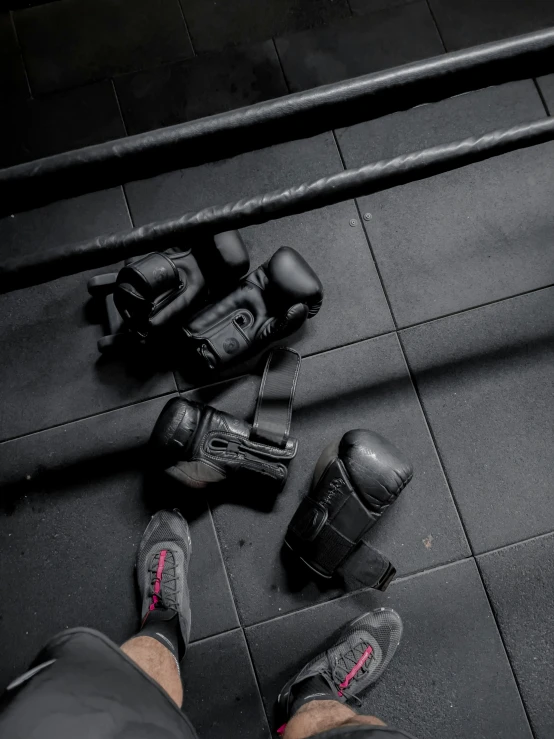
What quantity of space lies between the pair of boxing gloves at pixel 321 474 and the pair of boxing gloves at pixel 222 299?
0.77 feet

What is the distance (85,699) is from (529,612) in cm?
155

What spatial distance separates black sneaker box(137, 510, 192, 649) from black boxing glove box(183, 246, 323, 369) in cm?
55

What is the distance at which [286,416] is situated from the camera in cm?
192

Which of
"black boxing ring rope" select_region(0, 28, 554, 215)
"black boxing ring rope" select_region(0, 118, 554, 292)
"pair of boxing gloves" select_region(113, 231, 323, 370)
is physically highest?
"black boxing ring rope" select_region(0, 28, 554, 215)

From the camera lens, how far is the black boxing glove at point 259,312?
186 cm

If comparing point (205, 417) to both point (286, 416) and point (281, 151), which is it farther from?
point (281, 151)

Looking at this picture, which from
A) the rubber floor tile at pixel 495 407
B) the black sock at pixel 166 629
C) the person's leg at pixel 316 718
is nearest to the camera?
the person's leg at pixel 316 718

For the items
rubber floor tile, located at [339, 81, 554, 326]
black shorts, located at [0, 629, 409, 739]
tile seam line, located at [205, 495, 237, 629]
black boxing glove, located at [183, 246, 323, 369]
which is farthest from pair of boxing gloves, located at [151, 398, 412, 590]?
black shorts, located at [0, 629, 409, 739]

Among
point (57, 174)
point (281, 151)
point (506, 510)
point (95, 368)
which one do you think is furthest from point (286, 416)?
point (57, 174)

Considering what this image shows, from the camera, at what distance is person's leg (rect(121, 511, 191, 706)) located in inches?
66.8

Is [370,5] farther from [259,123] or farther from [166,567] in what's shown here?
[166,567]

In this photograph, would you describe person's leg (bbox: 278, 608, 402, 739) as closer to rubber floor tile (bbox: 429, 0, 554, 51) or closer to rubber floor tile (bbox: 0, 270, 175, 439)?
rubber floor tile (bbox: 0, 270, 175, 439)

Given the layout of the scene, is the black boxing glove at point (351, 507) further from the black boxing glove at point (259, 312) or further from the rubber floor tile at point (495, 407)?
the black boxing glove at point (259, 312)

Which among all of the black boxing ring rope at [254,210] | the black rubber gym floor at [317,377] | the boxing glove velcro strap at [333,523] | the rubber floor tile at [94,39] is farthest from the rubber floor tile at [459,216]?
the black boxing ring rope at [254,210]
